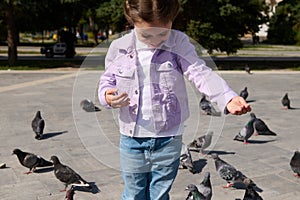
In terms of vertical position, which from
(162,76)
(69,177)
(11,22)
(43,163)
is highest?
(11,22)

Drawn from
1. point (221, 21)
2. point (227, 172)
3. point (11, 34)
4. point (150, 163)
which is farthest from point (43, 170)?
point (221, 21)

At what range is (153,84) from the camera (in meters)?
2.48

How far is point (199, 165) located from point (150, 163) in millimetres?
3483

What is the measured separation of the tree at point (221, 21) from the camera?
2075cm

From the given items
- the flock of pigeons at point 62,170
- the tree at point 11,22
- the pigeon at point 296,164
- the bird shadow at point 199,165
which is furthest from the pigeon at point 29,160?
the tree at point 11,22

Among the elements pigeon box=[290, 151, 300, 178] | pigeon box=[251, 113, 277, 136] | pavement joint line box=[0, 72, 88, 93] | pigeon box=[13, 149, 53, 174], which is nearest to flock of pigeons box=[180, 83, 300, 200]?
pigeon box=[290, 151, 300, 178]

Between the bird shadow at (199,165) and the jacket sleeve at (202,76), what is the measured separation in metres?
3.41

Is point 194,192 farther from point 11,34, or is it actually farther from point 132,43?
point 11,34

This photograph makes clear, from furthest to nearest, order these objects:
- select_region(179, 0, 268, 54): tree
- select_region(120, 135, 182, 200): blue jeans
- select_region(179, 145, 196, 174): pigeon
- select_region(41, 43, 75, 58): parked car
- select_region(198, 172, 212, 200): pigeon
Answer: select_region(41, 43, 75, 58): parked car, select_region(179, 0, 268, 54): tree, select_region(179, 145, 196, 174): pigeon, select_region(198, 172, 212, 200): pigeon, select_region(120, 135, 182, 200): blue jeans

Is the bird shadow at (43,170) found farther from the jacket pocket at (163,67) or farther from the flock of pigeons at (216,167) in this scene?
the jacket pocket at (163,67)

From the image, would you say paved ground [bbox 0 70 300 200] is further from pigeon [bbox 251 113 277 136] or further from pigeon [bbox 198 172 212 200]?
pigeon [bbox 198 172 212 200]

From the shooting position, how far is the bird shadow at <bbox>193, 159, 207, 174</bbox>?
5771 millimetres

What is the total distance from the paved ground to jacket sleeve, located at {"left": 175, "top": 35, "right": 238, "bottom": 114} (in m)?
0.36

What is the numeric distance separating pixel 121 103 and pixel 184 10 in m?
19.3
